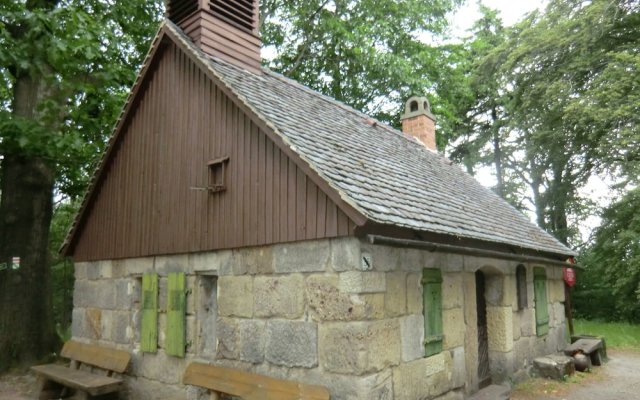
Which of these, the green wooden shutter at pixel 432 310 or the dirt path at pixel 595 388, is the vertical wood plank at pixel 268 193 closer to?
the green wooden shutter at pixel 432 310

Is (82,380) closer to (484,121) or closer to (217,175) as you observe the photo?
(217,175)

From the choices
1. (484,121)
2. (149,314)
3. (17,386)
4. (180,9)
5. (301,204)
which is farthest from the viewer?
(484,121)

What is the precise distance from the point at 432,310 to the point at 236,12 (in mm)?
6133

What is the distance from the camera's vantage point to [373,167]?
6.86 meters

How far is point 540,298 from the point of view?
10.0 metres

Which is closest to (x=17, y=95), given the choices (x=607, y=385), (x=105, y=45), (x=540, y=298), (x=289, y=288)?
(x=105, y=45)

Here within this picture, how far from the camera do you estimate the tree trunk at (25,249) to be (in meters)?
9.30

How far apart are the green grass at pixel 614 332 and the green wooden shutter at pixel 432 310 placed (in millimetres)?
9610

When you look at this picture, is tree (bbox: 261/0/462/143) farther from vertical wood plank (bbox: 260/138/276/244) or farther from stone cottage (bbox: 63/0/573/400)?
vertical wood plank (bbox: 260/138/276/244)

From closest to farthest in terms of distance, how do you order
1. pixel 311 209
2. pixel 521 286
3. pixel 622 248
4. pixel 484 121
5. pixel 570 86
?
1. pixel 311 209
2. pixel 521 286
3. pixel 622 248
4. pixel 570 86
5. pixel 484 121

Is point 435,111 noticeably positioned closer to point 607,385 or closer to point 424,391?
Result: point 607,385

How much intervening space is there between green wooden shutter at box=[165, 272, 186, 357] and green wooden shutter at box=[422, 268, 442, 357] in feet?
10.8

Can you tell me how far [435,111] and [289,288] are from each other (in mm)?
12904

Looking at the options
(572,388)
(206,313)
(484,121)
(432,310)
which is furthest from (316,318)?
(484,121)
